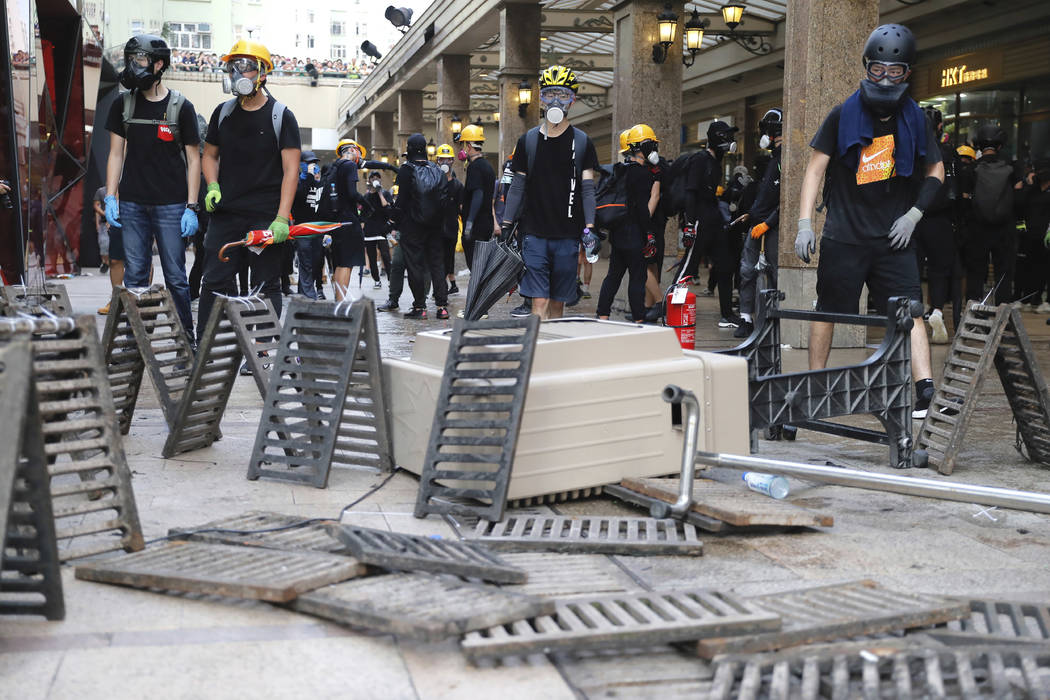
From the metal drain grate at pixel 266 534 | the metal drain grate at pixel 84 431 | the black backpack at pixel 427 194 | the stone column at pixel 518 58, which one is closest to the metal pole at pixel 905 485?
the metal drain grate at pixel 266 534

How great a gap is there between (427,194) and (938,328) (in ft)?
17.3

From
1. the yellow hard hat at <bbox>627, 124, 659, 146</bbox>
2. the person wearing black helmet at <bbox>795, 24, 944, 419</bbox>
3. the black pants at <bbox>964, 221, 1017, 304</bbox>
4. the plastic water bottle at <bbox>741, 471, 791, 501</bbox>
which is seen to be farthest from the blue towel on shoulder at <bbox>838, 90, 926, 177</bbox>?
the black pants at <bbox>964, 221, 1017, 304</bbox>

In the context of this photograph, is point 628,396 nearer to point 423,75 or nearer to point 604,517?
point 604,517

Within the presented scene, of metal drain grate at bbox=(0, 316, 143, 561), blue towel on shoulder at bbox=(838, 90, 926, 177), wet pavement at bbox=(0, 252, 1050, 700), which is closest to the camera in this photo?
wet pavement at bbox=(0, 252, 1050, 700)

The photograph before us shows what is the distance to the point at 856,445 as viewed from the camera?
18.3ft

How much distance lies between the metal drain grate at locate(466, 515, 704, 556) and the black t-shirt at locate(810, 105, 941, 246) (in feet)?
7.61

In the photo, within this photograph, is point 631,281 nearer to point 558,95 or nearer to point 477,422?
point 558,95

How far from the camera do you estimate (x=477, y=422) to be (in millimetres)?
3982

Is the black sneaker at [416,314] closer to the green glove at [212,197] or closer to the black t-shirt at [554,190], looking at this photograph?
the black t-shirt at [554,190]

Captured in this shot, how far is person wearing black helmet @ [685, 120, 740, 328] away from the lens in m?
10.7

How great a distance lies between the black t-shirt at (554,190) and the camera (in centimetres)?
773

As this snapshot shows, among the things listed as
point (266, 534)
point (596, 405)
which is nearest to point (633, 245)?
point (596, 405)

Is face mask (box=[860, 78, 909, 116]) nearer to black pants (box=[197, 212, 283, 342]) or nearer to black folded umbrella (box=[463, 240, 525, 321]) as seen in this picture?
black folded umbrella (box=[463, 240, 525, 321])

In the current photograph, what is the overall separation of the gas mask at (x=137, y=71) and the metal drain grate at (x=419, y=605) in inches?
186
